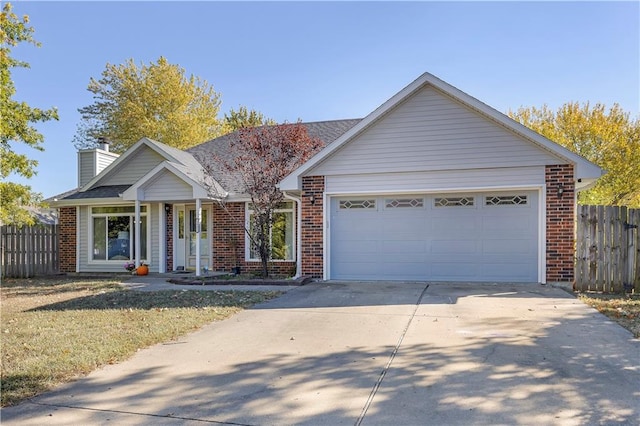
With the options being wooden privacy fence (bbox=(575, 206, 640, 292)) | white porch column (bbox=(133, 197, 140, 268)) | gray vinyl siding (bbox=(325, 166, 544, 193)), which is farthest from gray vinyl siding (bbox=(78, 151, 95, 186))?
wooden privacy fence (bbox=(575, 206, 640, 292))

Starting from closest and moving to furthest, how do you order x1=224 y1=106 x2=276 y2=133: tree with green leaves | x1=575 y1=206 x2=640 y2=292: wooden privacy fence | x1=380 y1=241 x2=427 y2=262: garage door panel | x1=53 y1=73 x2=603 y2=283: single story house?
x1=575 y1=206 x2=640 y2=292: wooden privacy fence < x1=53 y1=73 x2=603 y2=283: single story house < x1=380 y1=241 x2=427 y2=262: garage door panel < x1=224 y1=106 x2=276 y2=133: tree with green leaves

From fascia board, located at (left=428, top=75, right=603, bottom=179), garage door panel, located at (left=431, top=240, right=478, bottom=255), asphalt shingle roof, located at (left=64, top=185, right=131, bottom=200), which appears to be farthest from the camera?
asphalt shingle roof, located at (left=64, top=185, right=131, bottom=200)

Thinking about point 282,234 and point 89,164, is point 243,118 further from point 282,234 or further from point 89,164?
point 282,234

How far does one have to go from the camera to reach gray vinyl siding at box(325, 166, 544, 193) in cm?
1019

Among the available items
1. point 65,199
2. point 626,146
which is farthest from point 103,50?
point 626,146

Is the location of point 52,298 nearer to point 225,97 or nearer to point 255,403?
point 255,403

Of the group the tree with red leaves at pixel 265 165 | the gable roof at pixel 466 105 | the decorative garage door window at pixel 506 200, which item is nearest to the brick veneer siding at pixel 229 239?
the tree with red leaves at pixel 265 165

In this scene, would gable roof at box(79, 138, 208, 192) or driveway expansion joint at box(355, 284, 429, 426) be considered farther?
gable roof at box(79, 138, 208, 192)

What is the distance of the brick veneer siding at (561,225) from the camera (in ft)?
32.3

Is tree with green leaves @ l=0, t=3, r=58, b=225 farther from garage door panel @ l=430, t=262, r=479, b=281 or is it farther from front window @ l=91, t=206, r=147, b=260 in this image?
garage door panel @ l=430, t=262, r=479, b=281

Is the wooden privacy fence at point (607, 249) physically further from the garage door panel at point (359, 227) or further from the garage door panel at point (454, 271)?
the garage door panel at point (359, 227)

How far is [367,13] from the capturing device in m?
11.7

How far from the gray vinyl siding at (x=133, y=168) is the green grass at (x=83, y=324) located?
524 cm

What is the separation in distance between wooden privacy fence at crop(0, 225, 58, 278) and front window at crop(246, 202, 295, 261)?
25.5 feet
